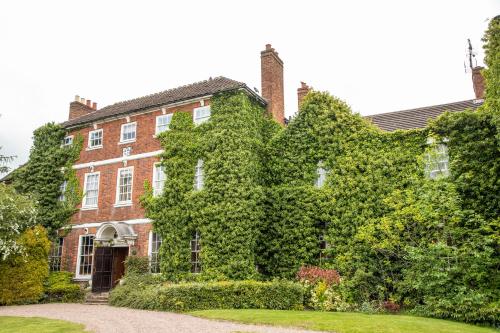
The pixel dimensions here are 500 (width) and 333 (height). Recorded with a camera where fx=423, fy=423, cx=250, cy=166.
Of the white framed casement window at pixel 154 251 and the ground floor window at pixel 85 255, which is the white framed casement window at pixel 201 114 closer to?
the white framed casement window at pixel 154 251

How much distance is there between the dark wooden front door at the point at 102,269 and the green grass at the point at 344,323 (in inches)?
387

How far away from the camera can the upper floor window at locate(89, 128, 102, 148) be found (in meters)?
25.8

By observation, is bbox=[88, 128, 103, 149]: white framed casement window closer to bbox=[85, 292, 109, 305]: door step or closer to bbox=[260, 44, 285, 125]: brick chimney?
bbox=[85, 292, 109, 305]: door step

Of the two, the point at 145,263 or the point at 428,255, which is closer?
the point at 428,255

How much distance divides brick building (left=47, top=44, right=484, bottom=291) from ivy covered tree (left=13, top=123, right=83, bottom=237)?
63 cm

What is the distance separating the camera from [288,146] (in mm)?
21484

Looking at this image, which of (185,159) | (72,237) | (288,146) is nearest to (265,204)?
(288,146)

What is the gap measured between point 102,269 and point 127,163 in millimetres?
5933

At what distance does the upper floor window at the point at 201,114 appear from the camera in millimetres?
22203

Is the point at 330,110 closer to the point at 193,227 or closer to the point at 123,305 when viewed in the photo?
the point at 193,227

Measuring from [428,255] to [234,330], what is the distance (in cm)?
842

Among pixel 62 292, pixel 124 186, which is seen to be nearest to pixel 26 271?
pixel 62 292

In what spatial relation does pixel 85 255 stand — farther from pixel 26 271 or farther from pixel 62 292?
pixel 26 271

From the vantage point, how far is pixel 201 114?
22.4 metres
